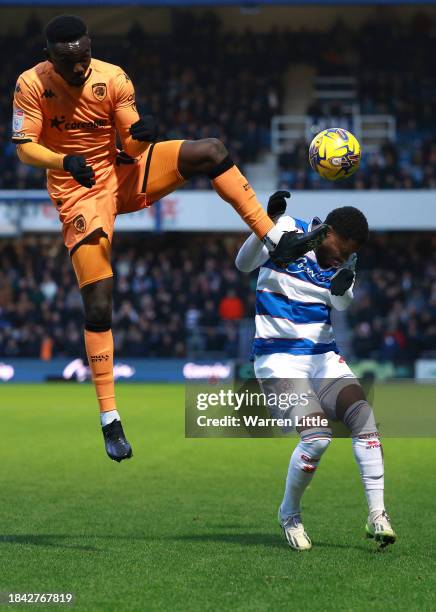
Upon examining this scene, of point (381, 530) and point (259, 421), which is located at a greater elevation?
point (259, 421)

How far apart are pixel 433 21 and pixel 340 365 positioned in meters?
26.8

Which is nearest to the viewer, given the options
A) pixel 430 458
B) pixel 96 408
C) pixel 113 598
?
pixel 113 598

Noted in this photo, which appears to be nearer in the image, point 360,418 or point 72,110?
point 360,418

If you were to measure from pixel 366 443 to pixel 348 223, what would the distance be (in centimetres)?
129

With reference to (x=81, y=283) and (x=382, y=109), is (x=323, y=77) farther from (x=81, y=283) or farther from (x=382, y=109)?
(x=81, y=283)

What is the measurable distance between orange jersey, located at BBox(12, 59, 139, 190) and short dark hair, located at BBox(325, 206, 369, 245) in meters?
1.32

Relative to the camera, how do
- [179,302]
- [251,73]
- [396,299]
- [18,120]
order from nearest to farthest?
[18,120], [179,302], [396,299], [251,73]

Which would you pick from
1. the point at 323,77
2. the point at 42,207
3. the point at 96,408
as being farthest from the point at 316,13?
the point at 96,408

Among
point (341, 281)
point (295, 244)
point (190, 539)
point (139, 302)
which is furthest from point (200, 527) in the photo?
point (139, 302)

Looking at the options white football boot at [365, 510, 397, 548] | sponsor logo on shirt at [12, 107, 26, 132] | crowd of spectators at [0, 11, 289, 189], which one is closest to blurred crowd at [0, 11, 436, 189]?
crowd of spectators at [0, 11, 289, 189]

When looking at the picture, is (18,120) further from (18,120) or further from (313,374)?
(313,374)

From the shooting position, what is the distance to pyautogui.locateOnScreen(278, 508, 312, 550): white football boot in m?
6.64

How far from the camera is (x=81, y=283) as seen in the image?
692 cm

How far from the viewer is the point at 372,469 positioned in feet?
21.9
